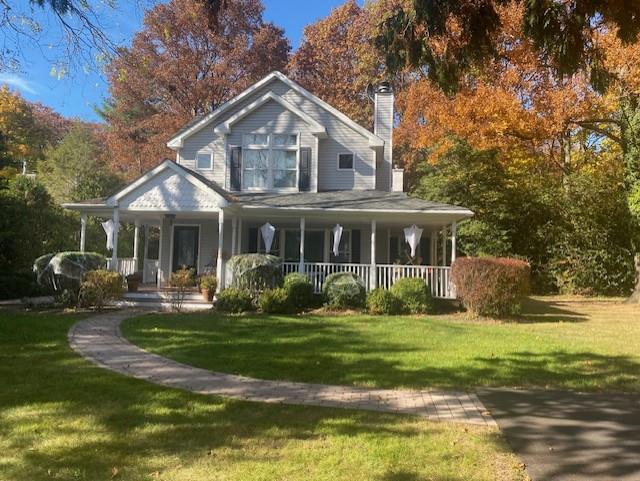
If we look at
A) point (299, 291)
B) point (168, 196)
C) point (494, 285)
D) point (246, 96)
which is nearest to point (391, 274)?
point (299, 291)

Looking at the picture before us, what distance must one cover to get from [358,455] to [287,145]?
51.4ft

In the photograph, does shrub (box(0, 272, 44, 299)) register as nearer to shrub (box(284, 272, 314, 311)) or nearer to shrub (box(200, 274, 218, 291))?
shrub (box(200, 274, 218, 291))

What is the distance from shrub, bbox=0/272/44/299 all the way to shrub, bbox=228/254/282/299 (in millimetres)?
6488

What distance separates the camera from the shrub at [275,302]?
13844 millimetres

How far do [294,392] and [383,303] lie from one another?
7.96 meters

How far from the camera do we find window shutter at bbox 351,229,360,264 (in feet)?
62.6

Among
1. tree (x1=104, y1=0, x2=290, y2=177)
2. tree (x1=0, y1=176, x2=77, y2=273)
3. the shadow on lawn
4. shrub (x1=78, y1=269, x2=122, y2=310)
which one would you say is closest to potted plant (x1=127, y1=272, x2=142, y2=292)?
shrub (x1=78, y1=269, x2=122, y2=310)

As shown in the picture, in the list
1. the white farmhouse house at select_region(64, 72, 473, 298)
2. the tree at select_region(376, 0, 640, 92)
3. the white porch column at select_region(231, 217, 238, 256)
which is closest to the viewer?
the tree at select_region(376, 0, 640, 92)

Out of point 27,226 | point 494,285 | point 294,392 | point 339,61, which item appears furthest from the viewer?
point 339,61

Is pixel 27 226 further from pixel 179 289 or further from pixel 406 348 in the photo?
pixel 406 348

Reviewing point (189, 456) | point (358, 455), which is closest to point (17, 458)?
point (189, 456)

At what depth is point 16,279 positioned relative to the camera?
16.4 m

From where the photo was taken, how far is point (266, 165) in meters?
19.1

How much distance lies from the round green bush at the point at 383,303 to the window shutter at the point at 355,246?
4711 millimetres
